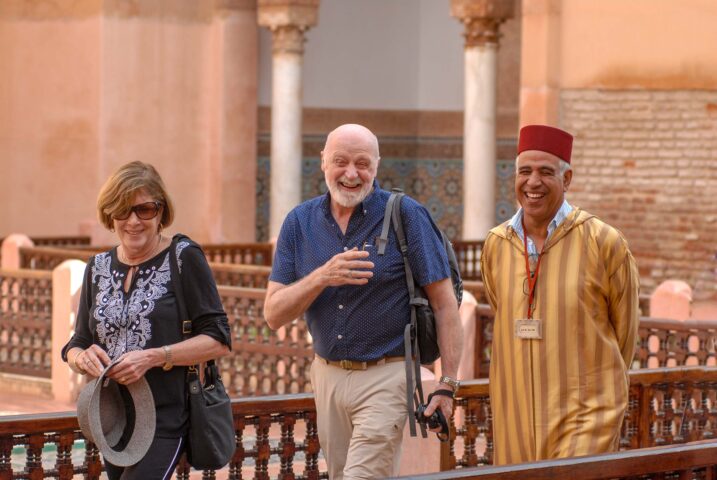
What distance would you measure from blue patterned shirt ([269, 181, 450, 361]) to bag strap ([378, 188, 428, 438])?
0.6 inches

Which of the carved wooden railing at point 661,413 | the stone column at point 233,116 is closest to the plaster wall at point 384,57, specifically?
the stone column at point 233,116

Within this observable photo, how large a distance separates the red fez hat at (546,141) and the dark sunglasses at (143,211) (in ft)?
3.34

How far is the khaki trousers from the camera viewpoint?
176 inches

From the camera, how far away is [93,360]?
A: 4293 millimetres

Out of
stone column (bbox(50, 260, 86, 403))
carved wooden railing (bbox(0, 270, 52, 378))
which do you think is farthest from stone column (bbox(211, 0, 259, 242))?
stone column (bbox(50, 260, 86, 403))

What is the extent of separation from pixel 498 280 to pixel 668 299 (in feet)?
18.1

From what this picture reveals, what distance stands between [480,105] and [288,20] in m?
2.38

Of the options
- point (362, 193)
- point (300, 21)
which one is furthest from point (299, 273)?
point (300, 21)

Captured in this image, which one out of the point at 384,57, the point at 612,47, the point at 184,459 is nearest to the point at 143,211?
the point at 184,459

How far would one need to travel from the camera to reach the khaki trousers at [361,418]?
4.46m

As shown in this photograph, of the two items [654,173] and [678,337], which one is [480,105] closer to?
[654,173]

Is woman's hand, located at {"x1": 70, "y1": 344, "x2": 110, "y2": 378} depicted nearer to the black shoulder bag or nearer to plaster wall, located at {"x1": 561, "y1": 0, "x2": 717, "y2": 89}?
the black shoulder bag

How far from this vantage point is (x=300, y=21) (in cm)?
1730

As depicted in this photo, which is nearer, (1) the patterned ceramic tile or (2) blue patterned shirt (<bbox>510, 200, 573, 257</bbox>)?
(2) blue patterned shirt (<bbox>510, 200, 573, 257</bbox>)
